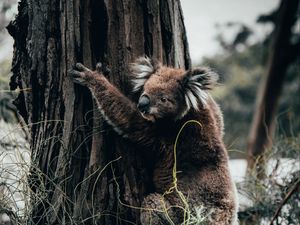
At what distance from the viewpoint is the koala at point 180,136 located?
11.8 feet

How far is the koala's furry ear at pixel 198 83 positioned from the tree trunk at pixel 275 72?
5843 mm

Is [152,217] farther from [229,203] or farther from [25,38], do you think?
[25,38]

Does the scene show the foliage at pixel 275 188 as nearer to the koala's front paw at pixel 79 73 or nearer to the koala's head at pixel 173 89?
the koala's head at pixel 173 89

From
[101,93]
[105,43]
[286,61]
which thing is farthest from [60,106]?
[286,61]

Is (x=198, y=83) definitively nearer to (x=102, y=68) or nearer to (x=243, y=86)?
(x=102, y=68)

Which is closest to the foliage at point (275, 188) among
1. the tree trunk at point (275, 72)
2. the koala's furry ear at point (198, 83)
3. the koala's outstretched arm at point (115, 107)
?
the koala's furry ear at point (198, 83)

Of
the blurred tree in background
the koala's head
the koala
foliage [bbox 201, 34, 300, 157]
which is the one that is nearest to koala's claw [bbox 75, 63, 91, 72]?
the koala

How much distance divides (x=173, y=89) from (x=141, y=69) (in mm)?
437

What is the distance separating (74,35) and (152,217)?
1356 millimetres

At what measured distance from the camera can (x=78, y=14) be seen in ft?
10.7

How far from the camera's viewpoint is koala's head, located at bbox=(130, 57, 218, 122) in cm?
376

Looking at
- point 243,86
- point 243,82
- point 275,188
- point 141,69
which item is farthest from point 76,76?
point 243,82

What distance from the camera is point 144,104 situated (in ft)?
11.8

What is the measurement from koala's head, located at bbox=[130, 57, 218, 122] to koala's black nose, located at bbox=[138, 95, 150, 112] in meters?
0.04
